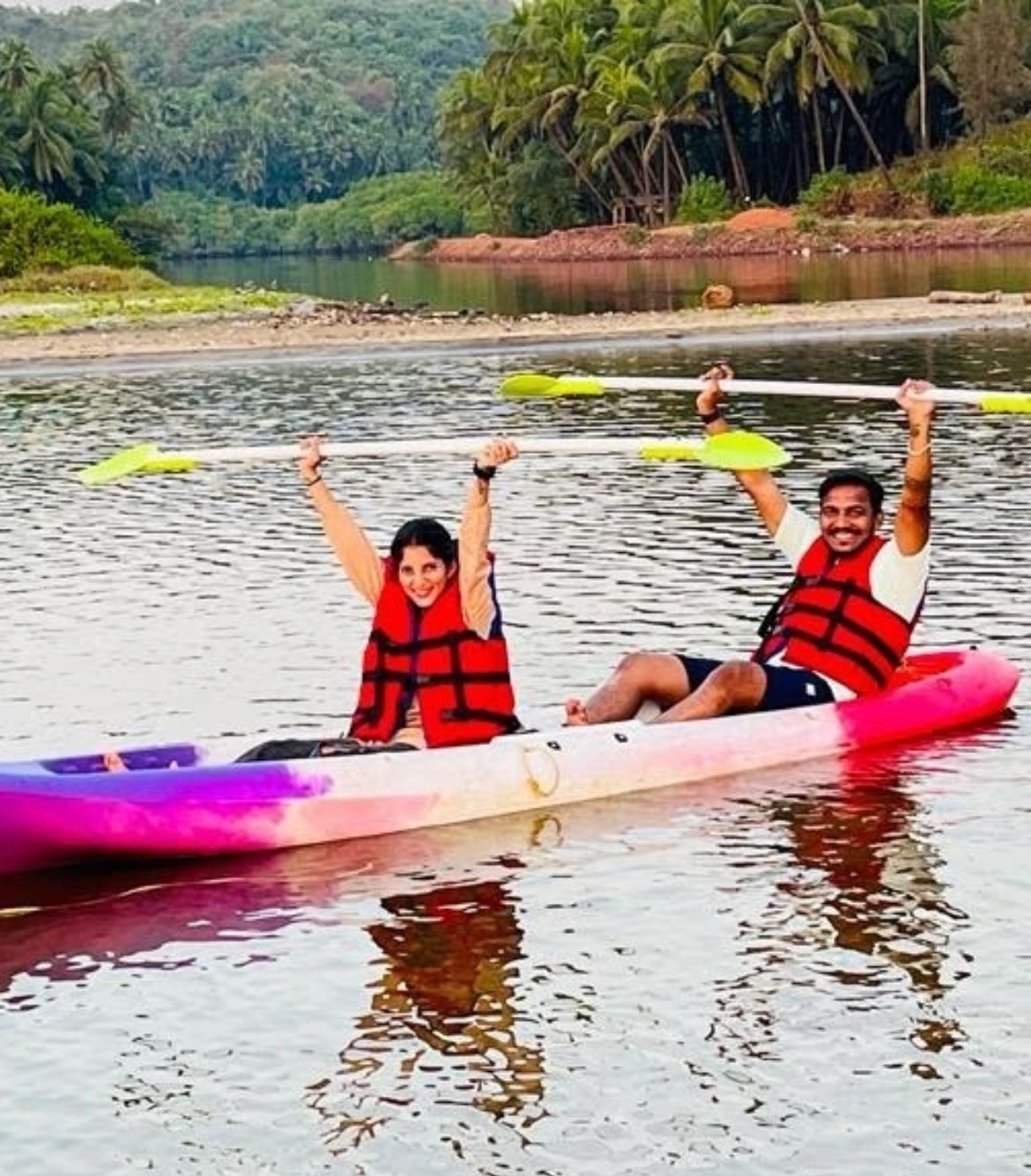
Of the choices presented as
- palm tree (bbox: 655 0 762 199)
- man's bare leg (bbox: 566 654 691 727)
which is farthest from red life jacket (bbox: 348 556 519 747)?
palm tree (bbox: 655 0 762 199)

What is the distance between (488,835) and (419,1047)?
250 cm

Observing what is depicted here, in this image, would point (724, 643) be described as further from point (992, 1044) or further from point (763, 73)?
point (763, 73)

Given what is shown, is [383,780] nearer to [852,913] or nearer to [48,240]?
[852,913]

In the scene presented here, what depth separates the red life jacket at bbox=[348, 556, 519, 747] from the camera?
1012 centimetres

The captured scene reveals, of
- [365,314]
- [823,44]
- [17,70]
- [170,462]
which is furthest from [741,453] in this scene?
[17,70]

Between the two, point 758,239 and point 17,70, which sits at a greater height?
point 17,70

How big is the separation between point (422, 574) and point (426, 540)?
0.15m

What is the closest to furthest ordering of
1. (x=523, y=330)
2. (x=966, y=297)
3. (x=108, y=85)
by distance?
(x=966, y=297), (x=523, y=330), (x=108, y=85)

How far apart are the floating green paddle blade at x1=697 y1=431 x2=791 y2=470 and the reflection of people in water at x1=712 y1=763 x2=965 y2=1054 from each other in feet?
4.92

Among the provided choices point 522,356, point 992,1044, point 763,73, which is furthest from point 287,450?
point 763,73

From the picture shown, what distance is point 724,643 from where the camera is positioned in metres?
13.4

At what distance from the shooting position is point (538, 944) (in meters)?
8.58

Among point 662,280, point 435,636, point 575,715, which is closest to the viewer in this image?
point 435,636

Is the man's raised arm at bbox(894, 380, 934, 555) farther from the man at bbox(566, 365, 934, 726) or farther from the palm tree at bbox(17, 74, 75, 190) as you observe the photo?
the palm tree at bbox(17, 74, 75, 190)
